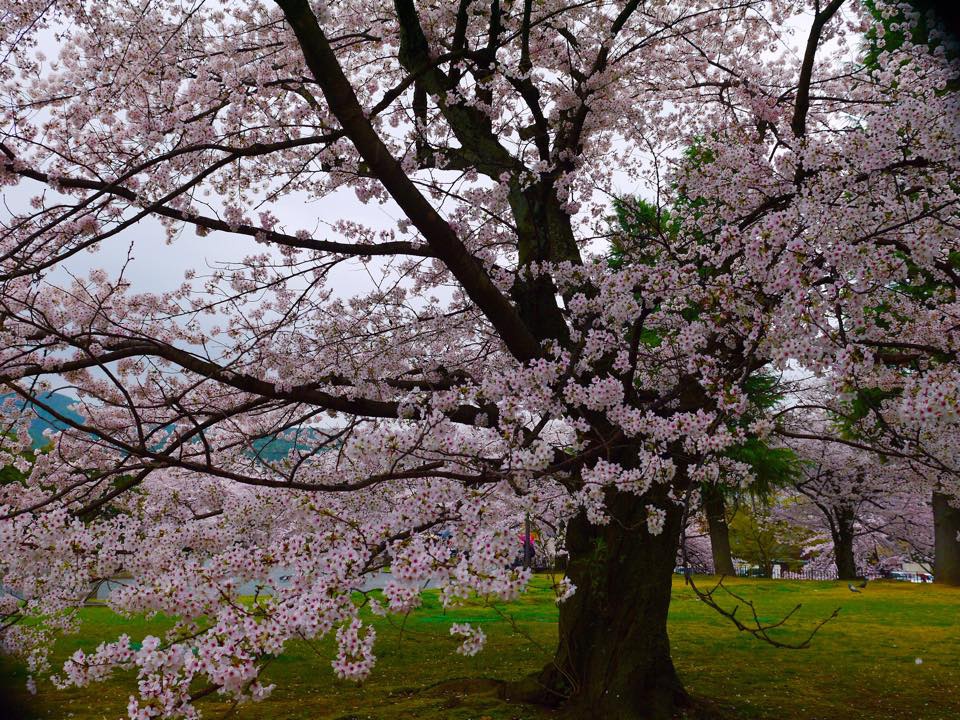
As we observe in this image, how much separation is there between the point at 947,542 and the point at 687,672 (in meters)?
16.5

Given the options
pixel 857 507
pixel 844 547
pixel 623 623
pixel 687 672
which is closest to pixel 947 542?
pixel 857 507

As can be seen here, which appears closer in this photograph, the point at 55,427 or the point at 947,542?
the point at 55,427

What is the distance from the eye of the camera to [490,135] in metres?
7.27

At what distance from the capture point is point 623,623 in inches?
231

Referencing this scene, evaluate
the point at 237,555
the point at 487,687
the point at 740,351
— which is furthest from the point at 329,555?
the point at 487,687

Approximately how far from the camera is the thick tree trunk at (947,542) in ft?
64.6

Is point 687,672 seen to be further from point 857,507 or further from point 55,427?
point 857,507

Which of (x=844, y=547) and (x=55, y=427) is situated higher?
(x=55, y=427)

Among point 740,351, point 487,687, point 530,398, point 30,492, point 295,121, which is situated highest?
point 295,121

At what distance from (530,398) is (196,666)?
9.21ft

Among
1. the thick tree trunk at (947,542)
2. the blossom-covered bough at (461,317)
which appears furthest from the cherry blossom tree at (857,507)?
the blossom-covered bough at (461,317)

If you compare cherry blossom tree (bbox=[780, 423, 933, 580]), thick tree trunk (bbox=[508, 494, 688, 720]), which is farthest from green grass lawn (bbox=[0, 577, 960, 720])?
cherry blossom tree (bbox=[780, 423, 933, 580])

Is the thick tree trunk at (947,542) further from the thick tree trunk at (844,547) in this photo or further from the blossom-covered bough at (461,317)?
the blossom-covered bough at (461,317)

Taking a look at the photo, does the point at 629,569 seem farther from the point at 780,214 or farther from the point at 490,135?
the point at 490,135
